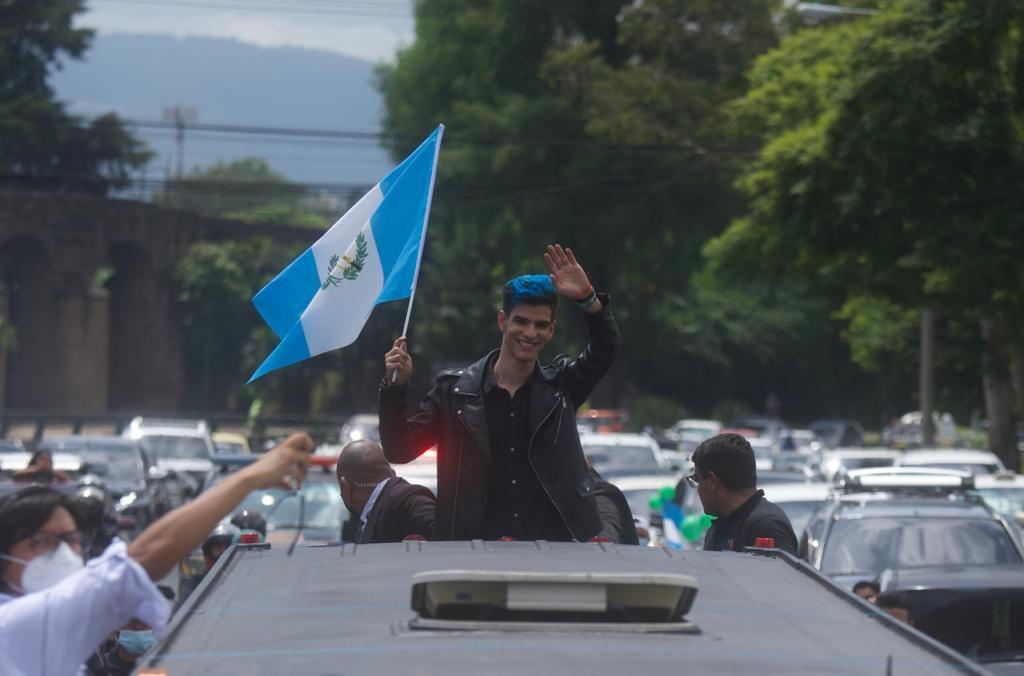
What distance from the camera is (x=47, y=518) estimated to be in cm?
426

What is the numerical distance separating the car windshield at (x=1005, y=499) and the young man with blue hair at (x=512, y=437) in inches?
453

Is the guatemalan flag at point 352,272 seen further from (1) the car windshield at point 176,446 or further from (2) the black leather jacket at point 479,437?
(1) the car windshield at point 176,446

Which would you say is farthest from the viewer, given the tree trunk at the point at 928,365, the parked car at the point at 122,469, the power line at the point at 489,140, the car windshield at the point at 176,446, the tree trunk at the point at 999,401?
the power line at the point at 489,140

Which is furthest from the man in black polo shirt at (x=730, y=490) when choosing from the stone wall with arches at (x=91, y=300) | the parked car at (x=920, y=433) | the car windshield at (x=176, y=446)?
the stone wall with arches at (x=91, y=300)

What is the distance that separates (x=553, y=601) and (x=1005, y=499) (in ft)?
45.9

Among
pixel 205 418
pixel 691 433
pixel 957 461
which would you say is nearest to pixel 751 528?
pixel 957 461

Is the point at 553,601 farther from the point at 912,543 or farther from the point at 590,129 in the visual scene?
the point at 590,129

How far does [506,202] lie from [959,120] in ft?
89.7

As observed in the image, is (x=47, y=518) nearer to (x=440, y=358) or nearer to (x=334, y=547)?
(x=334, y=547)

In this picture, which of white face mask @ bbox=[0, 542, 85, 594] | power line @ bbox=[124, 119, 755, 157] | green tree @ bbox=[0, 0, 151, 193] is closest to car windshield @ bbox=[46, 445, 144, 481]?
power line @ bbox=[124, 119, 755, 157]

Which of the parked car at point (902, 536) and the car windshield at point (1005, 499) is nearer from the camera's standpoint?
the parked car at point (902, 536)

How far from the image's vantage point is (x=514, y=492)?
5.80m

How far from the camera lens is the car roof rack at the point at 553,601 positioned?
3459mm

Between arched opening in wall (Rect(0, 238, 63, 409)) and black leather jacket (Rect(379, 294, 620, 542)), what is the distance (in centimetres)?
5824
